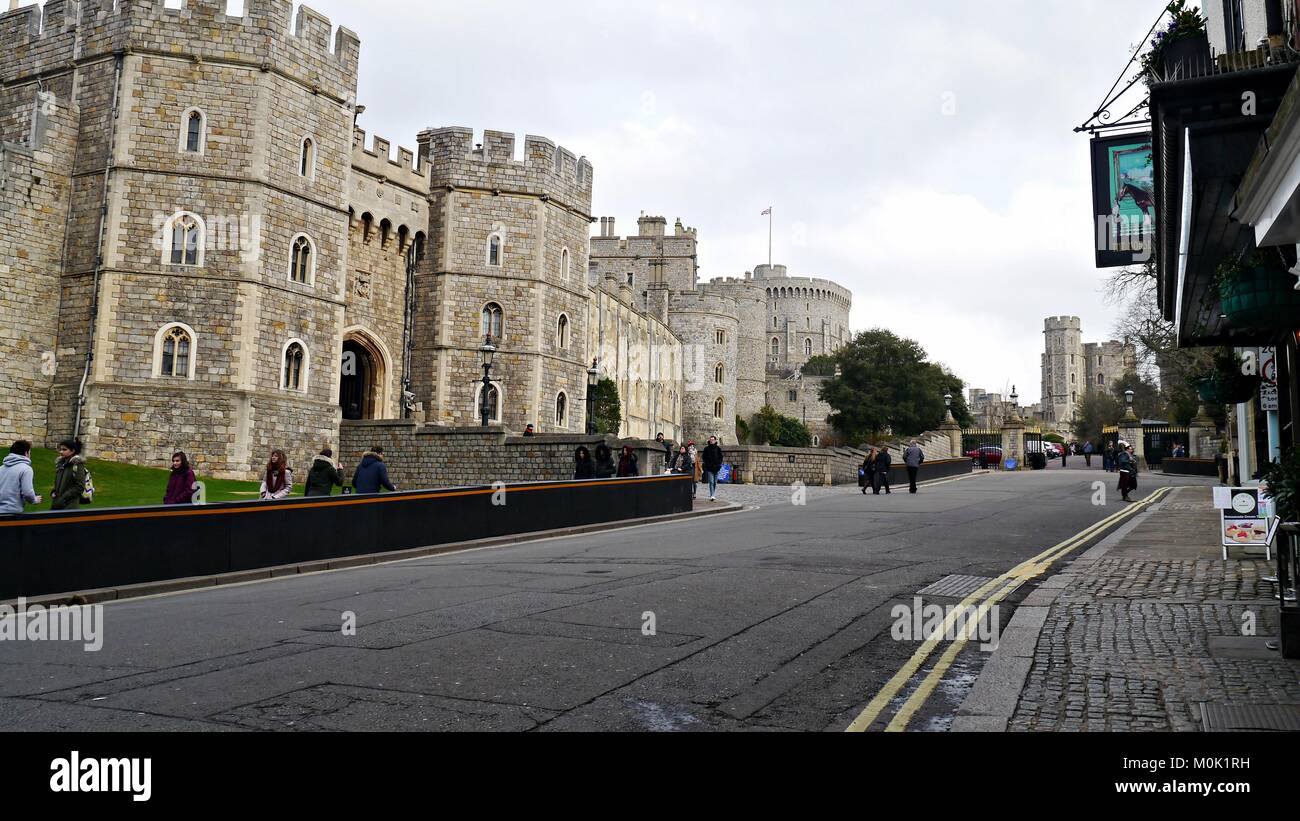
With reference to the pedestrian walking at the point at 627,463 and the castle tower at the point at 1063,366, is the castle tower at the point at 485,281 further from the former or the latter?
the castle tower at the point at 1063,366

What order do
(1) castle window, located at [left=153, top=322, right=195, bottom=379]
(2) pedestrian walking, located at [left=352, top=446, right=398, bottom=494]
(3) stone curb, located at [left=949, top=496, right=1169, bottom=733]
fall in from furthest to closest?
(1) castle window, located at [left=153, top=322, right=195, bottom=379] < (2) pedestrian walking, located at [left=352, top=446, right=398, bottom=494] < (3) stone curb, located at [left=949, top=496, right=1169, bottom=733]

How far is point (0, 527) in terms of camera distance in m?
9.72

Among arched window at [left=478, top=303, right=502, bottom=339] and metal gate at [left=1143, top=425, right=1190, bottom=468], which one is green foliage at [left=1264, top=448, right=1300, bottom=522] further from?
metal gate at [left=1143, top=425, right=1190, bottom=468]

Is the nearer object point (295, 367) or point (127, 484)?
point (127, 484)

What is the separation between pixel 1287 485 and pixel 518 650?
500 centimetres

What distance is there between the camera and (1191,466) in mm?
42406

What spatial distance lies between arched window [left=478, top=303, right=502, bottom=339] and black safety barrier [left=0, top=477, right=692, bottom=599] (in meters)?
17.5

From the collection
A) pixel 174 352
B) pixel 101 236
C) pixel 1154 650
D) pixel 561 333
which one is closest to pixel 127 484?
pixel 174 352

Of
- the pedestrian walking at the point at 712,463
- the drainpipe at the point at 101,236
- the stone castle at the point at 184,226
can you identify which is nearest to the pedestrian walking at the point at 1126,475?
the pedestrian walking at the point at 712,463

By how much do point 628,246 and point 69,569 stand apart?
77452 millimetres

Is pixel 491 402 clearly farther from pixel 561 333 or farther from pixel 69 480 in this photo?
pixel 69 480

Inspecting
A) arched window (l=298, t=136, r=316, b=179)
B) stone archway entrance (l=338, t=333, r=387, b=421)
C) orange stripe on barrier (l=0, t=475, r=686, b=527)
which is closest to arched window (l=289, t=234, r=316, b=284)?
arched window (l=298, t=136, r=316, b=179)

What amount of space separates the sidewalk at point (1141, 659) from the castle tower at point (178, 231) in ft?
73.1

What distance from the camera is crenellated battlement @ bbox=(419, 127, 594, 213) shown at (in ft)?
115
